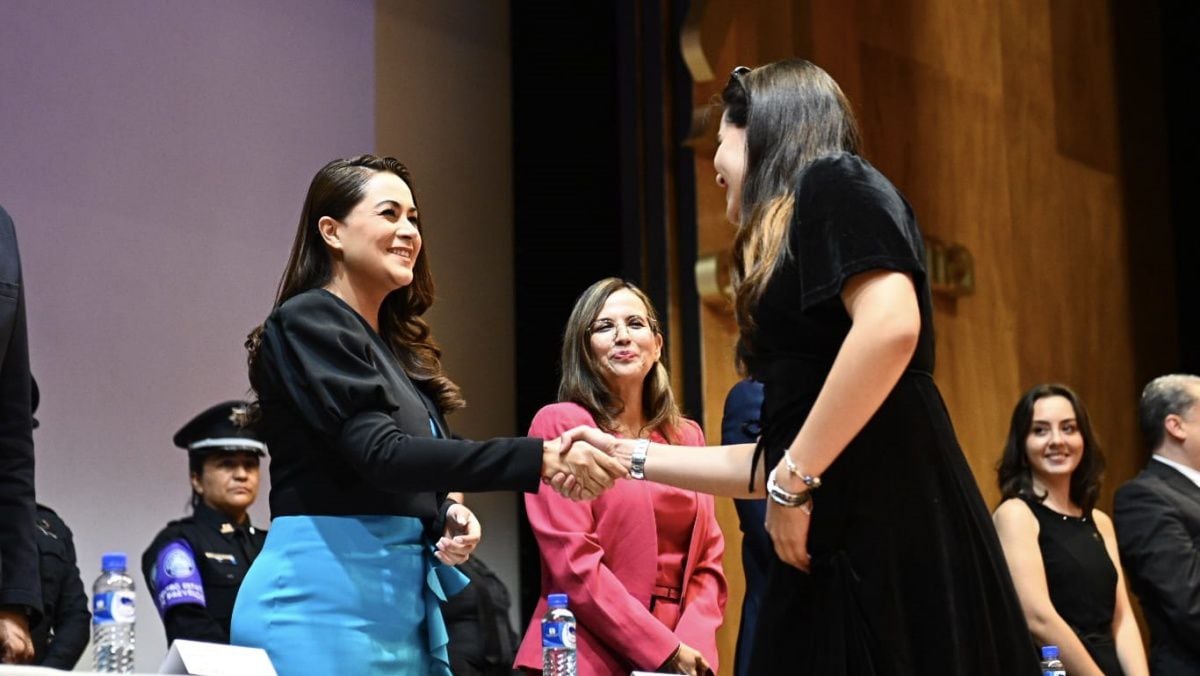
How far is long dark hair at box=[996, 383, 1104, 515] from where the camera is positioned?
15.1ft

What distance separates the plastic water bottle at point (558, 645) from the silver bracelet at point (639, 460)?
0.82m

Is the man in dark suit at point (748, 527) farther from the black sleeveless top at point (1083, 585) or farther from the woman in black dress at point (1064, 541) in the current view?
the black sleeveless top at point (1083, 585)

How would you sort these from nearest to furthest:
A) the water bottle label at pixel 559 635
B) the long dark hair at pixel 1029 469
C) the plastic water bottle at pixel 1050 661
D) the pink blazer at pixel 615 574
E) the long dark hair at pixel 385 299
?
the long dark hair at pixel 385 299
the water bottle label at pixel 559 635
the pink blazer at pixel 615 574
the plastic water bottle at pixel 1050 661
the long dark hair at pixel 1029 469

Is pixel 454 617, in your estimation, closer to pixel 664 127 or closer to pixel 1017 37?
pixel 664 127

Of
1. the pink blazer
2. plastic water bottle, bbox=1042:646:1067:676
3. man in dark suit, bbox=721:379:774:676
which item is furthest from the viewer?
plastic water bottle, bbox=1042:646:1067:676

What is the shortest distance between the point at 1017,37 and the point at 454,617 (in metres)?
3.62

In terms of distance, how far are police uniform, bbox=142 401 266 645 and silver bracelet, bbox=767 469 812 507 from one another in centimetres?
259

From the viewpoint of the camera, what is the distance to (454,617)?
4.54 meters

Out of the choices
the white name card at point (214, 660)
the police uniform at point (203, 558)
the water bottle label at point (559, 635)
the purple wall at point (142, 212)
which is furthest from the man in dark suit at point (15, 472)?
the purple wall at point (142, 212)

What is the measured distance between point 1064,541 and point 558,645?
6.58 ft

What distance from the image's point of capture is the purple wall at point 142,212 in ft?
15.4

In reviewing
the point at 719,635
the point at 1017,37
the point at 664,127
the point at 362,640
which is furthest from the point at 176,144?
the point at 1017,37

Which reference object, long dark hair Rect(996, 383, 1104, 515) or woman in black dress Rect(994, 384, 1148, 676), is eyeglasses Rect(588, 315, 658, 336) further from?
long dark hair Rect(996, 383, 1104, 515)

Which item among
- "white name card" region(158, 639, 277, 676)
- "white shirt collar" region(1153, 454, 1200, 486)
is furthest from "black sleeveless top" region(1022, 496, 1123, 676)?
"white name card" region(158, 639, 277, 676)
